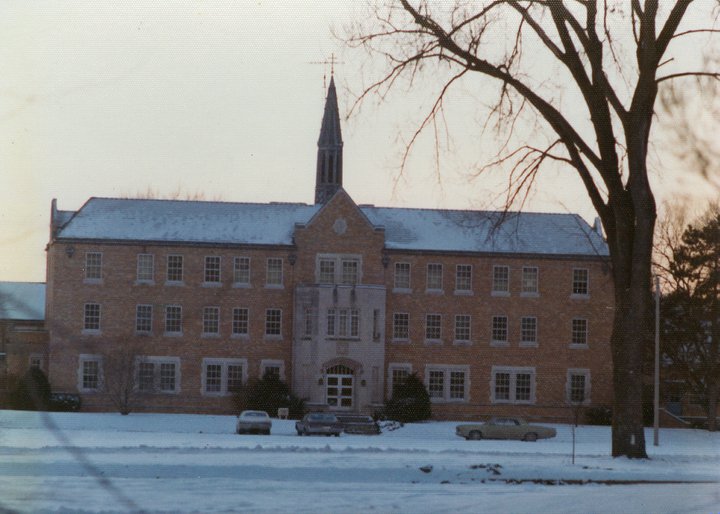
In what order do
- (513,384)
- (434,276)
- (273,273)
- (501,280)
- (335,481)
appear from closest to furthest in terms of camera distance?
(335,481), (273,273), (513,384), (434,276), (501,280)

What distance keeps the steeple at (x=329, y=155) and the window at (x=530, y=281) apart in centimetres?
1510

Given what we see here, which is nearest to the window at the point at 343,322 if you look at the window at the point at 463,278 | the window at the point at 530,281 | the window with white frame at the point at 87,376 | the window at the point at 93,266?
the window at the point at 463,278

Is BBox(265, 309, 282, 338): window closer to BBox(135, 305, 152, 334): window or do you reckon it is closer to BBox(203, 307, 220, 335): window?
BBox(203, 307, 220, 335): window

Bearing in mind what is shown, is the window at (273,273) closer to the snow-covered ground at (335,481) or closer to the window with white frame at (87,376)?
the window with white frame at (87,376)

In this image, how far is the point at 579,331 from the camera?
61.8 metres

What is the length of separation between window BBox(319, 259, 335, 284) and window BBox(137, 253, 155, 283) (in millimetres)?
8624

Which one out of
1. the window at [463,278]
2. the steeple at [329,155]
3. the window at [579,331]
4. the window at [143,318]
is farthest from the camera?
the steeple at [329,155]

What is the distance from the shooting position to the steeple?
235 feet

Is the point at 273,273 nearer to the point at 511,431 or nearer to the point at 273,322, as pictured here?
the point at 273,322

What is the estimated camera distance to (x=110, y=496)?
609 inches

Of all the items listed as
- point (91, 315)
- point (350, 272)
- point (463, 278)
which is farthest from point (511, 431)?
point (91, 315)

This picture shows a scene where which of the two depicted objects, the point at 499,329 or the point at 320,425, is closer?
the point at 320,425

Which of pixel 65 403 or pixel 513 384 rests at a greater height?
pixel 513 384

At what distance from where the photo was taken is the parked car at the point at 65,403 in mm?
57375
